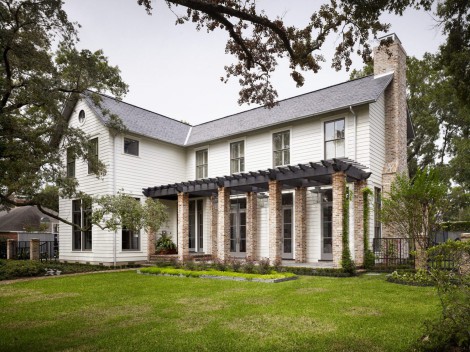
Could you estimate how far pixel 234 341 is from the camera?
5.53 meters

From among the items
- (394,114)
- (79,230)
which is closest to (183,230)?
(79,230)

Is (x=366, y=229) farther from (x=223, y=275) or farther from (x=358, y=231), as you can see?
(x=223, y=275)

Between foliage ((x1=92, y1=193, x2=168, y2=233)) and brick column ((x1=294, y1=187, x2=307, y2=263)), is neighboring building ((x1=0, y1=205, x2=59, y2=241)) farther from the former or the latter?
brick column ((x1=294, y1=187, x2=307, y2=263))

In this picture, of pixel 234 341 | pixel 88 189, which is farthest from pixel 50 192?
pixel 234 341

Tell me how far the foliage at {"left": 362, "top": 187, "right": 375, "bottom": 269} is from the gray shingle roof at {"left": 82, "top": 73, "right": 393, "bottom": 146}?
357 cm

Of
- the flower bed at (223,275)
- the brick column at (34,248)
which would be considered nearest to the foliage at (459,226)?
the flower bed at (223,275)

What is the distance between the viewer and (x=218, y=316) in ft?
23.2

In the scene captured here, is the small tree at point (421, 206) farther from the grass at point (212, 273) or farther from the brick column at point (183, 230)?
the brick column at point (183, 230)

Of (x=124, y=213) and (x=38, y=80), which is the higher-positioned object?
(x=38, y=80)

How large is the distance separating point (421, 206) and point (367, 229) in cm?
324

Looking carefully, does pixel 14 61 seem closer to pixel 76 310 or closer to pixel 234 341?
pixel 76 310

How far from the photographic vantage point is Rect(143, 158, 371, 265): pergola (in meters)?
13.1

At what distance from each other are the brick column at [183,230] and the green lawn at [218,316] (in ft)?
20.3

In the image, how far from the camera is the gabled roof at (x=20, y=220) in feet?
103
